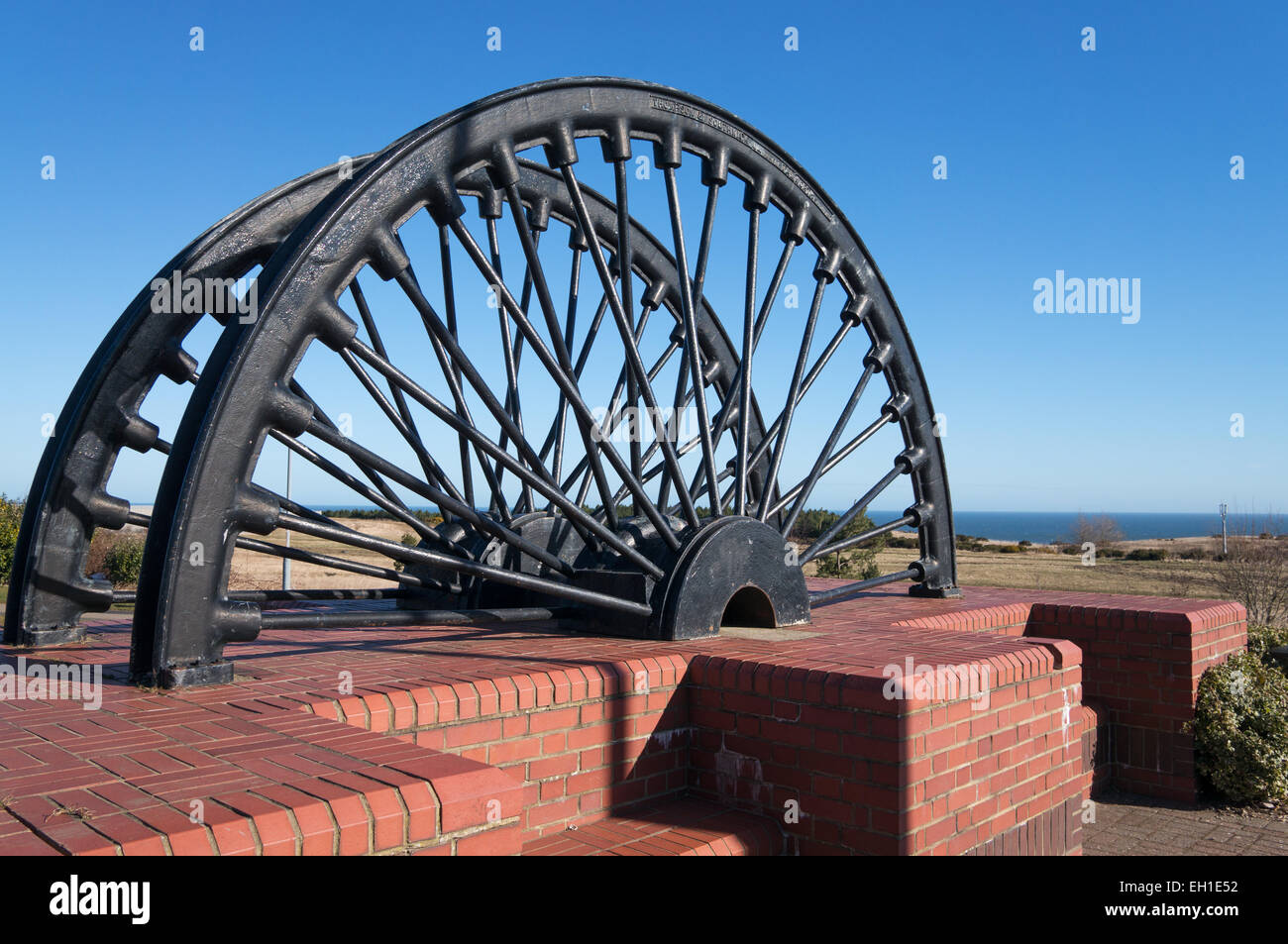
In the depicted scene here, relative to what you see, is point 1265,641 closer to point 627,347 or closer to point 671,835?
point 627,347

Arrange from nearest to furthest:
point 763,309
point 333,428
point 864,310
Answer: point 333,428 → point 763,309 → point 864,310

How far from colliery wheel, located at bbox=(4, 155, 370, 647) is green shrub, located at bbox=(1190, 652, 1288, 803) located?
701cm

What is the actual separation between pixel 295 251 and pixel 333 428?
84cm

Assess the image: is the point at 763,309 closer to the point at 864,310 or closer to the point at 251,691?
the point at 864,310

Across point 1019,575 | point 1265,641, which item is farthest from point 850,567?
point 1265,641

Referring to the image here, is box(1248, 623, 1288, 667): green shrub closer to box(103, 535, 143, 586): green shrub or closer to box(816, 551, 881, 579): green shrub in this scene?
box(816, 551, 881, 579): green shrub

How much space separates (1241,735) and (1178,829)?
90cm

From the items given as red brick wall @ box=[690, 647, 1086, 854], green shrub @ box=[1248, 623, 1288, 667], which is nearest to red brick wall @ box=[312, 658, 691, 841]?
red brick wall @ box=[690, 647, 1086, 854]

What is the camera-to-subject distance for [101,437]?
577 cm

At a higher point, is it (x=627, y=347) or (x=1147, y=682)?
(x=627, y=347)

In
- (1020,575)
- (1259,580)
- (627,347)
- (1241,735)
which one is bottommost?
(1020,575)

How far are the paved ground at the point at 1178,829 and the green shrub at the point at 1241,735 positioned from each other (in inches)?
7.9
